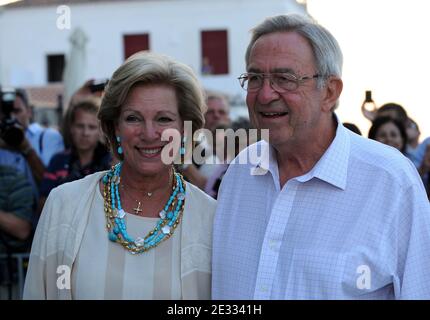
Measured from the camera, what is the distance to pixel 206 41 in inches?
1309

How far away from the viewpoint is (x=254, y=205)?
9.97 feet

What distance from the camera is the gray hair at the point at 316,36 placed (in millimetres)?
2902

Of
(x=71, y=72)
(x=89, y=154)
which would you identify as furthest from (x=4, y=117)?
(x=71, y=72)

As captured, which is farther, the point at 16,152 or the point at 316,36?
the point at 16,152

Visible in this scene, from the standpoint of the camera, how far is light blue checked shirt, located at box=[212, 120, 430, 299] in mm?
2672

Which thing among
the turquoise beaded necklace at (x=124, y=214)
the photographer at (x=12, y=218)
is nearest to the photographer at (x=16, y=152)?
the photographer at (x=12, y=218)

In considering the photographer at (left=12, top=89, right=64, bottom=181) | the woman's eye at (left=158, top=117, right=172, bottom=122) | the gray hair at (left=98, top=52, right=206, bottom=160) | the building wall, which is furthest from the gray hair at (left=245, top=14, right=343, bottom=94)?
the building wall

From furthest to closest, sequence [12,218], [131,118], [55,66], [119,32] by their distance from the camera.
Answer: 1. [55,66]
2. [119,32]
3. [12,218]
4. [131,118]

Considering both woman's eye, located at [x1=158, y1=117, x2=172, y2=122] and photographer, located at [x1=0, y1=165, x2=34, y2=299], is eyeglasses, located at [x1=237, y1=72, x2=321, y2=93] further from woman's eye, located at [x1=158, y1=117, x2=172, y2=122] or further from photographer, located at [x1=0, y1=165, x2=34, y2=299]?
photographer, located at [x1=0, y1=165, x2=34, y2=299]

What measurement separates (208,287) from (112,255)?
432 mm

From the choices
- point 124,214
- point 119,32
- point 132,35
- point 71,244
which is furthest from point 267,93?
point 132,35

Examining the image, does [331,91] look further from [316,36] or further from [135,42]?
[135,42]

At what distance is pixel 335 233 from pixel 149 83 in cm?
104

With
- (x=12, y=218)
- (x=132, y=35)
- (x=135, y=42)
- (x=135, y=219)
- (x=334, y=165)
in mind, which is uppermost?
(x=132, y=35)
